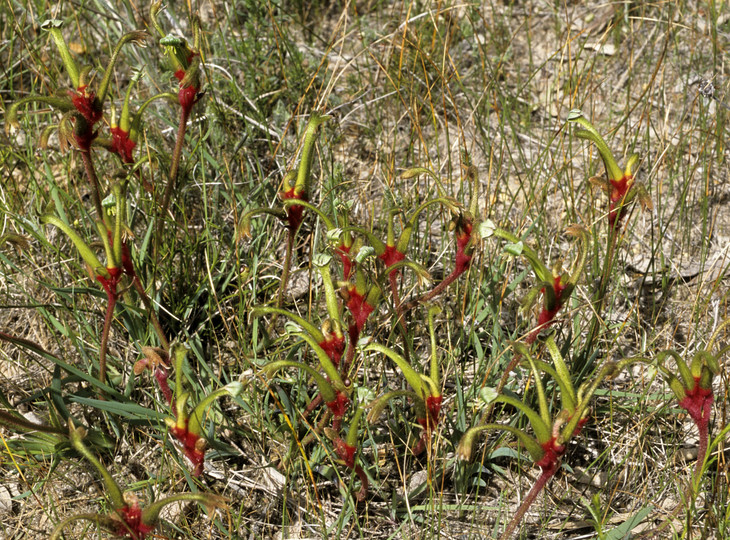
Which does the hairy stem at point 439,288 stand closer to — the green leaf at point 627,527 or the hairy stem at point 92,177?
the green leaf at point 627,527

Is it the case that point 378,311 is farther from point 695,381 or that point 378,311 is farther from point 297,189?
point 695,381

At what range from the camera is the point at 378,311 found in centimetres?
305

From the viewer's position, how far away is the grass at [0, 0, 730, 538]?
2.61 metres

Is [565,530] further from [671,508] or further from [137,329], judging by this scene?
[137,329]

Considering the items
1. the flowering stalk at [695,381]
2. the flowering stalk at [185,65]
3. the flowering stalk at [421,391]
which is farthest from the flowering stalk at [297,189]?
the flowering stalk at [695,381]

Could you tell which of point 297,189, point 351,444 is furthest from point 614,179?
point 351,444

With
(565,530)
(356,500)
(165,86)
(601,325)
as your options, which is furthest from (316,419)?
(165,86)

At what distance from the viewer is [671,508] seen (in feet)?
8.58

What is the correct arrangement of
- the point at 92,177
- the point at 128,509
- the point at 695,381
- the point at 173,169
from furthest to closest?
the point at 173,169
the point at 92,177
the point at 695,381
the point at 128,509

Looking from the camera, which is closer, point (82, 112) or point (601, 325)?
point (82, 112)

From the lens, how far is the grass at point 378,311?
2607 millimetres

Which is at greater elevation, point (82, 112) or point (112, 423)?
point (82, 112)

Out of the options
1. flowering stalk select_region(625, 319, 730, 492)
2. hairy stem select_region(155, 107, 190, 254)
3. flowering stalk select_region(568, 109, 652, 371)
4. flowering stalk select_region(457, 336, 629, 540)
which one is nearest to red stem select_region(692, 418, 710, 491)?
flowering stalk select_region(625, 319, 730, 492)

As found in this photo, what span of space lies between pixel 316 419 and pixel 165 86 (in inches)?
88.3
